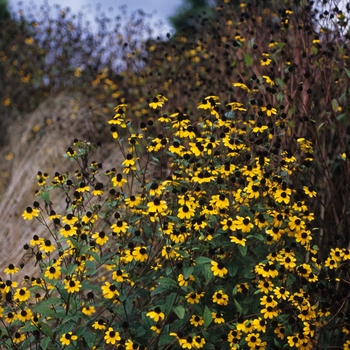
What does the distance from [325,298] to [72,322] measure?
129cm

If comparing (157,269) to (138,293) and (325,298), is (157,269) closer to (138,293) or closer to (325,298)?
(138,293)

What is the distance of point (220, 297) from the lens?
2705 mm

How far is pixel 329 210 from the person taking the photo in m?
3.90

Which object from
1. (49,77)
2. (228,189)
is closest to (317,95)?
(228,189)

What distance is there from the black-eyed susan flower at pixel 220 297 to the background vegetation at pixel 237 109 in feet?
0.45

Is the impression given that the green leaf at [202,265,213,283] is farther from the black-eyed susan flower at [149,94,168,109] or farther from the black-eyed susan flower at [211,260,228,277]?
the black-eyed susan flower at [149,94,168,109]

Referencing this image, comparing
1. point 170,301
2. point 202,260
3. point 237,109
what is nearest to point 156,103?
point 237,109

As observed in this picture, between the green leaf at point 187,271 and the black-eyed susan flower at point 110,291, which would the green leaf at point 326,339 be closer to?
the green leaf at point 187,271

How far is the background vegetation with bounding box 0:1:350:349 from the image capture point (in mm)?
2912

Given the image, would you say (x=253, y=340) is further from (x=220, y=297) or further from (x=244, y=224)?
(x=244, y=224)

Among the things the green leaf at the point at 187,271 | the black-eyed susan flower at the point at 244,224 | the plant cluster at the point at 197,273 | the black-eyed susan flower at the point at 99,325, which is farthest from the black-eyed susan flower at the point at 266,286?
the black-eyed susan flower at the point at 99,325

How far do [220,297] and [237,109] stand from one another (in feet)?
3.63

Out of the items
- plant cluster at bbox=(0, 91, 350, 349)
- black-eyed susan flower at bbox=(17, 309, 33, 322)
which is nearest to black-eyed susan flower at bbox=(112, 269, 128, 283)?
plant cluster at bbox=(0, 91, 350, 349)

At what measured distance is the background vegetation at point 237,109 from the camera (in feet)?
9.55
